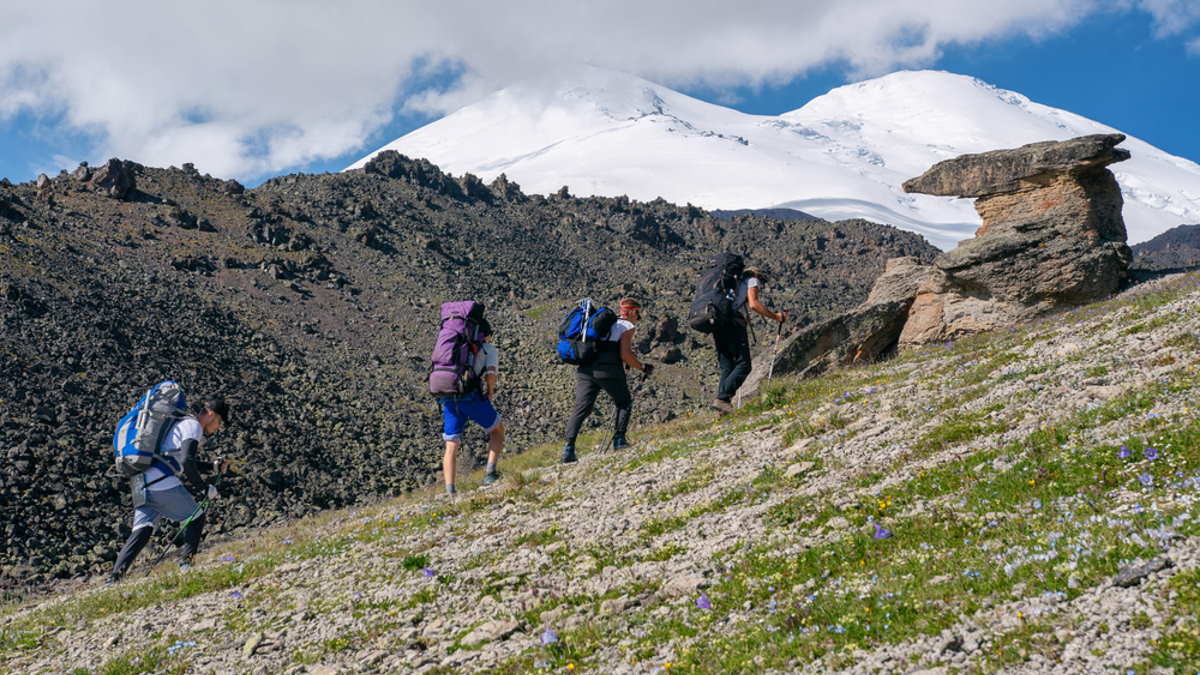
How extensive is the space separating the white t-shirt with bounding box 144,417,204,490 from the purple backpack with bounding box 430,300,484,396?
345 centimetres

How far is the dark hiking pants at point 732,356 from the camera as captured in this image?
14258mm

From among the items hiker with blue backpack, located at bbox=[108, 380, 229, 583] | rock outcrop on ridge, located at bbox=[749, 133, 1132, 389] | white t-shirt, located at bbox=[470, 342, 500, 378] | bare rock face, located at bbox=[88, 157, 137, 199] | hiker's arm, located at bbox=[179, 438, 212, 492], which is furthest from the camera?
bare rock face, located at bbox=[88, 157, 137, 199]

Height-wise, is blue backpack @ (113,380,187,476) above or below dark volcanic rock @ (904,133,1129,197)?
below

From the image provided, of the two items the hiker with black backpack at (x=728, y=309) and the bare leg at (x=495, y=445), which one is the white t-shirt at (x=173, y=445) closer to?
the bare leg at (x=495, y=445)

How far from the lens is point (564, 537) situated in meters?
9.23

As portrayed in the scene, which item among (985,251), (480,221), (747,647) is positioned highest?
(480,221)

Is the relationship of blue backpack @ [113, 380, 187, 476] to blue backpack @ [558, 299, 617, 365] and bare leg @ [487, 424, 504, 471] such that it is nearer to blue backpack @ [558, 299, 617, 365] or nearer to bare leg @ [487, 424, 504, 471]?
bare leg @ [487, 424, 504, 471]

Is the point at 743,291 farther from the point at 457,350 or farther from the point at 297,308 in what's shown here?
the point at 297,308

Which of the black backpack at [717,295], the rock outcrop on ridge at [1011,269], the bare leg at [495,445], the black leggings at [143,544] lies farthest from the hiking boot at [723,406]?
the black leggings at [143,544]

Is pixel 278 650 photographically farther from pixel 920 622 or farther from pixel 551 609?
pixel 920 622

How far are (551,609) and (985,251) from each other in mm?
19661

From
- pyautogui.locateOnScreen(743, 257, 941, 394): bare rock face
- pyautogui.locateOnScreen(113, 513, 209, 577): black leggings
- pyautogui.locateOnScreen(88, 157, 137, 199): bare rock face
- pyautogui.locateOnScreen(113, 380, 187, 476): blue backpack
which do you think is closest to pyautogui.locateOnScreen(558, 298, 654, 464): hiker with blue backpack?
pyautogui.locateOnScreen(113, 380, 187, 476): blue backpack

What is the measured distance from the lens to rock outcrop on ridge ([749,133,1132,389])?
21.5 m

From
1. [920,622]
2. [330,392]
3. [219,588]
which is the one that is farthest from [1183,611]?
[330,392]
